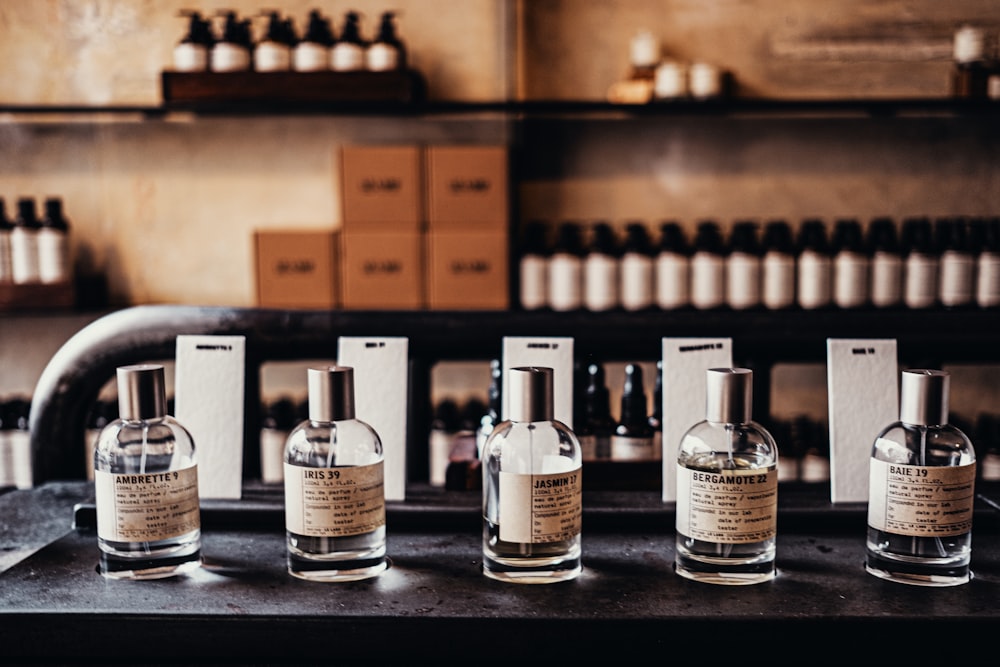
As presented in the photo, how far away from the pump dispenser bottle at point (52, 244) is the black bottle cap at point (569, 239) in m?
1.27

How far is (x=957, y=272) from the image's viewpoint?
209cm

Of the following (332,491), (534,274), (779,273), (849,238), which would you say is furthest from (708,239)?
(332,491)

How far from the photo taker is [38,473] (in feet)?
2.91

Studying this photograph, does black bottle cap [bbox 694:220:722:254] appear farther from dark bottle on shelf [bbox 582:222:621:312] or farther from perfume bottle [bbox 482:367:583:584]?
perfume bottle [bbox 482:367:583:584]

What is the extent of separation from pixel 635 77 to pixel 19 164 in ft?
5.74

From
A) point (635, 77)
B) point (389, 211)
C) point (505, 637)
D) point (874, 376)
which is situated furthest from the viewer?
point (635, 77)

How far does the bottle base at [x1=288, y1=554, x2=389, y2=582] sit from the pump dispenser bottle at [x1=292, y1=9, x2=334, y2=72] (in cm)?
171

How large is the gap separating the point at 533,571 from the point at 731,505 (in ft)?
0.50

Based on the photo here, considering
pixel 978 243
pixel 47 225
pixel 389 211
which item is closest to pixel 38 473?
pixel 389 211

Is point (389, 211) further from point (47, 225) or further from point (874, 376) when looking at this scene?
point (874, 376)

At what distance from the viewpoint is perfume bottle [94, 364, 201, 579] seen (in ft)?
2.10

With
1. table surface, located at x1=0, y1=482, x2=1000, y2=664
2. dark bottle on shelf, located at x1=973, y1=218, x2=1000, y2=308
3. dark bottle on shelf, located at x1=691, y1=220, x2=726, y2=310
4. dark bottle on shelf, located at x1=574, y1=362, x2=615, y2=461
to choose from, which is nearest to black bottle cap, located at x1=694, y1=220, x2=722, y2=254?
dark bottle on shelf, located at x1=691, y1=220, x2=726, y2=310

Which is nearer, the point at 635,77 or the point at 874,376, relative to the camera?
the point at 874,376

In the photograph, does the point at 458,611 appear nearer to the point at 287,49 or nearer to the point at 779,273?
the point at 779,273
